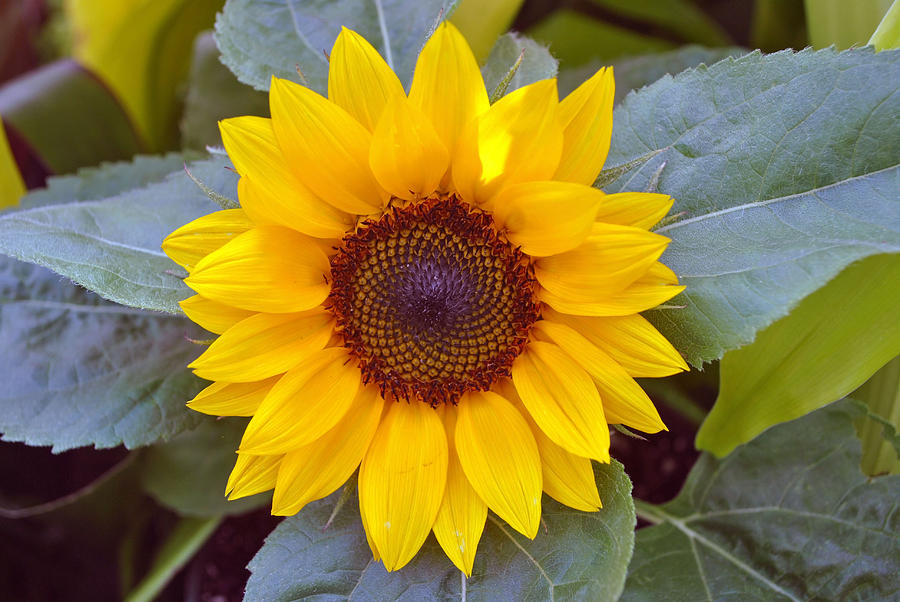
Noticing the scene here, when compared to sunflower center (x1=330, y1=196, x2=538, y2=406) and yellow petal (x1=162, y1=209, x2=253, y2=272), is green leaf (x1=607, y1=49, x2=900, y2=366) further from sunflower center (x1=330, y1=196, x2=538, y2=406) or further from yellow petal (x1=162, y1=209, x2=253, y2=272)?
yellow petal (x1=162, y1=209, x2=253, y2=272)

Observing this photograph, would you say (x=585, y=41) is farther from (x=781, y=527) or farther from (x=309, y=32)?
Result: (x=781, y=527)

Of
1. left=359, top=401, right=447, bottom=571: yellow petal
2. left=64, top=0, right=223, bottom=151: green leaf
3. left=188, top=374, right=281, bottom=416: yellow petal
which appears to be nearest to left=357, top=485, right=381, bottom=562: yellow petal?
left=359, top=401, right=447, bottom=571: yellow petal

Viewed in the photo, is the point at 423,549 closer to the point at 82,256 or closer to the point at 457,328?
the point at 457,328

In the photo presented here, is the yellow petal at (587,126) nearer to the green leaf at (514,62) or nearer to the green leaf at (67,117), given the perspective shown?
the green leaf at (514,62)

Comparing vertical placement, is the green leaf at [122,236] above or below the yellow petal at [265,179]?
below

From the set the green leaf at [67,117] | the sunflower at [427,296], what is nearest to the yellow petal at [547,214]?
the sunflower at [427,296]

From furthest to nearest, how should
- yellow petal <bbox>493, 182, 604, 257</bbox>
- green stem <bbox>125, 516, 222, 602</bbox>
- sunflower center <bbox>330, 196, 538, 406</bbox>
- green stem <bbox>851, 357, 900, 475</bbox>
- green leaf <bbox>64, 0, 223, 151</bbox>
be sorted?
green leaf <bbox>64, 0, 223, 151</bbox> → green stem <bbox>125, 516, 222, 602</bbox> → green stem <bbox>851, 357, 900, 475</bbox> → sunflower center <bbox>330, 196, 538, 406</bbox> → yellow petal <bbox>493, 182, 604, 257</bbox>

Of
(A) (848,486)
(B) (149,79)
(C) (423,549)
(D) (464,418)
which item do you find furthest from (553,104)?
(B) (149,79)
